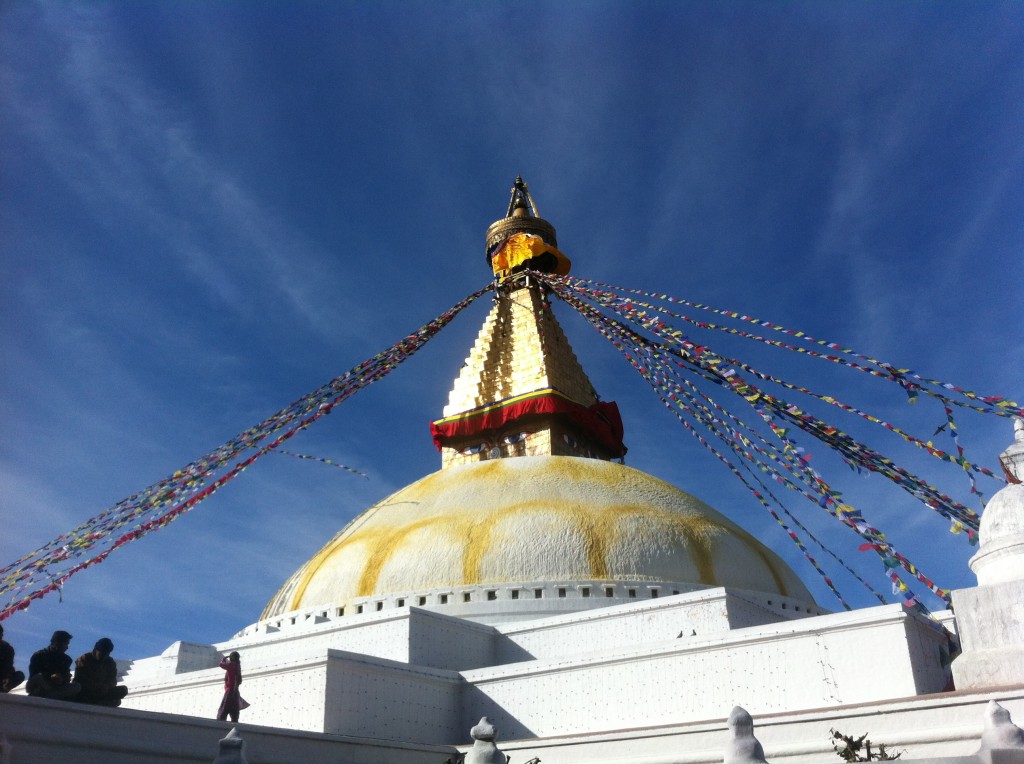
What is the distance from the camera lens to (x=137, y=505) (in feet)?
44.1

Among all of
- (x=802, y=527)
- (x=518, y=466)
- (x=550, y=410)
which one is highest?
(x=550, y=410)

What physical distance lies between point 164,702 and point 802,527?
899 cm

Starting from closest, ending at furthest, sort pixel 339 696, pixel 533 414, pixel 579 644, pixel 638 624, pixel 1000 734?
1. pixel 1000 734
2. pixel 339 696
3. pixel 638 624
4. pixel 579 644
5. pixel 533 414

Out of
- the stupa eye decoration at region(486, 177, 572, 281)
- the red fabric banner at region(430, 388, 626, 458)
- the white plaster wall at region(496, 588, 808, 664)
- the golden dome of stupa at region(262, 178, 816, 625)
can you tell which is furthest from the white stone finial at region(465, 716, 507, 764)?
the stupa eye decoration at region(486, 177, 572, 281)

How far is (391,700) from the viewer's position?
10742 mm

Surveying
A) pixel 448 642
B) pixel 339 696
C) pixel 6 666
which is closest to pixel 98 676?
pixel 6 666

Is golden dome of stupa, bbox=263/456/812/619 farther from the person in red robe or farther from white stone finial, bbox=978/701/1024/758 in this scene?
white stone finial, bbox=978/701/1024/758

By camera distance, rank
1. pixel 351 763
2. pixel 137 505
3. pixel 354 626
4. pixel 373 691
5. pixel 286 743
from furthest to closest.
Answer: pixel 137 505 → pixel 354 626 → pixel 373 691 → pixel 351 763 → pixel 286 743

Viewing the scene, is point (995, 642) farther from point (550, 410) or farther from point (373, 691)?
point (550, 410)

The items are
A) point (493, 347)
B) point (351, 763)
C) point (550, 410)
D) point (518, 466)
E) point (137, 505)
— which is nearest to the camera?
point (351, 763)

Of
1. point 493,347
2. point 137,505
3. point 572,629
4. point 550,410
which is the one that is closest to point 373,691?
point 572,629

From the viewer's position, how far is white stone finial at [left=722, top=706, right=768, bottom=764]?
198 inches

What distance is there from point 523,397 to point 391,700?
966 cm

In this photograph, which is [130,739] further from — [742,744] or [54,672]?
[742,744]
